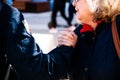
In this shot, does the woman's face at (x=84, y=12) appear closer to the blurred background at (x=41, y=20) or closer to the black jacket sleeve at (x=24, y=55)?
the black jacket sleeve at (x=24, y=55)

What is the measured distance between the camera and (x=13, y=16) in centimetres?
175

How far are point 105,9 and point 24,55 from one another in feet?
1.85

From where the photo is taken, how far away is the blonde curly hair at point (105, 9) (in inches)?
79.3

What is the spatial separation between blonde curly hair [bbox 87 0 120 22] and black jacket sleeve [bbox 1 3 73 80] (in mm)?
359

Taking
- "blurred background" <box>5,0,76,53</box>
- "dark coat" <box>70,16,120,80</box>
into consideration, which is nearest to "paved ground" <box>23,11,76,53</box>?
"blurred background" <box>5,0,76,53</box>

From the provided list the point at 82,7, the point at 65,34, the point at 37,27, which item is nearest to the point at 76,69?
the point at 65,34

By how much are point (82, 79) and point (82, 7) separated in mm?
425

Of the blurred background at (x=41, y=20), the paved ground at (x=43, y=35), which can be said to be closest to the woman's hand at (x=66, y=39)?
the blurred background at (x=41, y=20)

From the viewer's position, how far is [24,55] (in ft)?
5.85

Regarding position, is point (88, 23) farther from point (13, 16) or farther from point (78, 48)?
point (13, 16)

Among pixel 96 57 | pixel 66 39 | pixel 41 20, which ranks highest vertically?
pixel 66 39

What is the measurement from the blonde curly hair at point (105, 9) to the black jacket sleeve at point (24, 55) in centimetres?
36

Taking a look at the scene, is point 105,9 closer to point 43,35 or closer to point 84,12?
point 84,12

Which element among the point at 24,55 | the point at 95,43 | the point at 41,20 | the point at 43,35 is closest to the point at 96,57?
the point at 95,43
